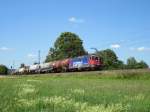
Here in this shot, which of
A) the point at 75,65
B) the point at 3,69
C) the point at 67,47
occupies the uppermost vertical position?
the point at 67,47

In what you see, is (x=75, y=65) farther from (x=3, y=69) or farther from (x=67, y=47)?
(x=3, y=69)

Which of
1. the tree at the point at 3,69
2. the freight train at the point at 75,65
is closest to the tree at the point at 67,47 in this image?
the tree at the point at 3,69

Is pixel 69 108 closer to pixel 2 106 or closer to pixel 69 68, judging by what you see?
pixel 2 106

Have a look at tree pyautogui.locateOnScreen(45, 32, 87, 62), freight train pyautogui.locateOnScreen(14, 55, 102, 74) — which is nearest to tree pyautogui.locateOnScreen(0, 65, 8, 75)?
tree pyautogui.locateOnScreen(45, 32, 87, 62)

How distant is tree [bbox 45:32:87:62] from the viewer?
146m

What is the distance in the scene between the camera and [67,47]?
147 meters

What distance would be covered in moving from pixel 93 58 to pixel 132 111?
5973 centimetres

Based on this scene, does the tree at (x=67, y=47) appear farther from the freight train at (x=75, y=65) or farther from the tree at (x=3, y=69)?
the freight train at (x=75, y=65)

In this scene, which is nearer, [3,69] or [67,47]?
[67,47]

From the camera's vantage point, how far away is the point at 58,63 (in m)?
87.7

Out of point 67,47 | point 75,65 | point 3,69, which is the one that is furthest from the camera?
point 3,69

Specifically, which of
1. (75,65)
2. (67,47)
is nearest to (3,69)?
(67,47)

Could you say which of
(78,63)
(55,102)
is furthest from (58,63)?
(55,102)

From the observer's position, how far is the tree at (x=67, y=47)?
146 metres
